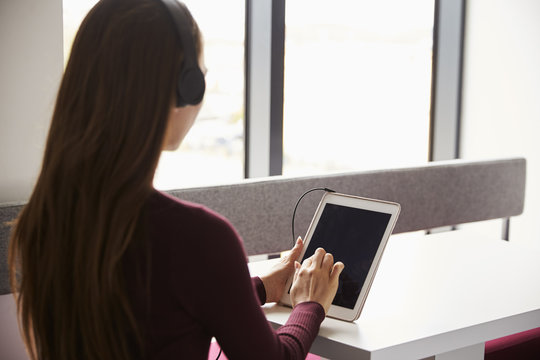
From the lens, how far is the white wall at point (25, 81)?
1765 mm

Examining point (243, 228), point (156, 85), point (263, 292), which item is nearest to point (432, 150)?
point (243, 228)

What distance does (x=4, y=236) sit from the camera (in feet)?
5.37

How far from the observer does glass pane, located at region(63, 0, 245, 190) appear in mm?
2404

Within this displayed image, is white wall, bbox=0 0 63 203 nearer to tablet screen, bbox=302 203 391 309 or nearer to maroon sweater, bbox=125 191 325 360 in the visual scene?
tablet screen, bbox=302 203 391 309

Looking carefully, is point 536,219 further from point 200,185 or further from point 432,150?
point 200,185

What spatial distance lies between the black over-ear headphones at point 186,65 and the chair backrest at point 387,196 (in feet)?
3.28

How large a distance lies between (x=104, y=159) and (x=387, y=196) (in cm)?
169

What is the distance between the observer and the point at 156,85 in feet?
2.53

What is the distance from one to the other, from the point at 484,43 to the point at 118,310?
2.60 metres

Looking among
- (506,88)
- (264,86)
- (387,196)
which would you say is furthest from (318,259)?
(506,88)

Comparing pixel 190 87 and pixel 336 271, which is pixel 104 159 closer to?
pixel 190 87

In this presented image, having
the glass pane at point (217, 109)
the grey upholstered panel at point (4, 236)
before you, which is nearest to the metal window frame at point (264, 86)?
the glass pane at point (217, 109)

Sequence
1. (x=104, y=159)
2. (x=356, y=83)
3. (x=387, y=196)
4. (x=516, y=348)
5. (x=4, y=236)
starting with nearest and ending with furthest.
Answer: (x=104, y=159) < (x=4, y=236) < (x=516, y=348) < (x=387, y=196) < (x=356, y=83)

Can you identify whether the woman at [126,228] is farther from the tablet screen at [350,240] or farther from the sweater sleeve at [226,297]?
the tablet screen at [350,240]
